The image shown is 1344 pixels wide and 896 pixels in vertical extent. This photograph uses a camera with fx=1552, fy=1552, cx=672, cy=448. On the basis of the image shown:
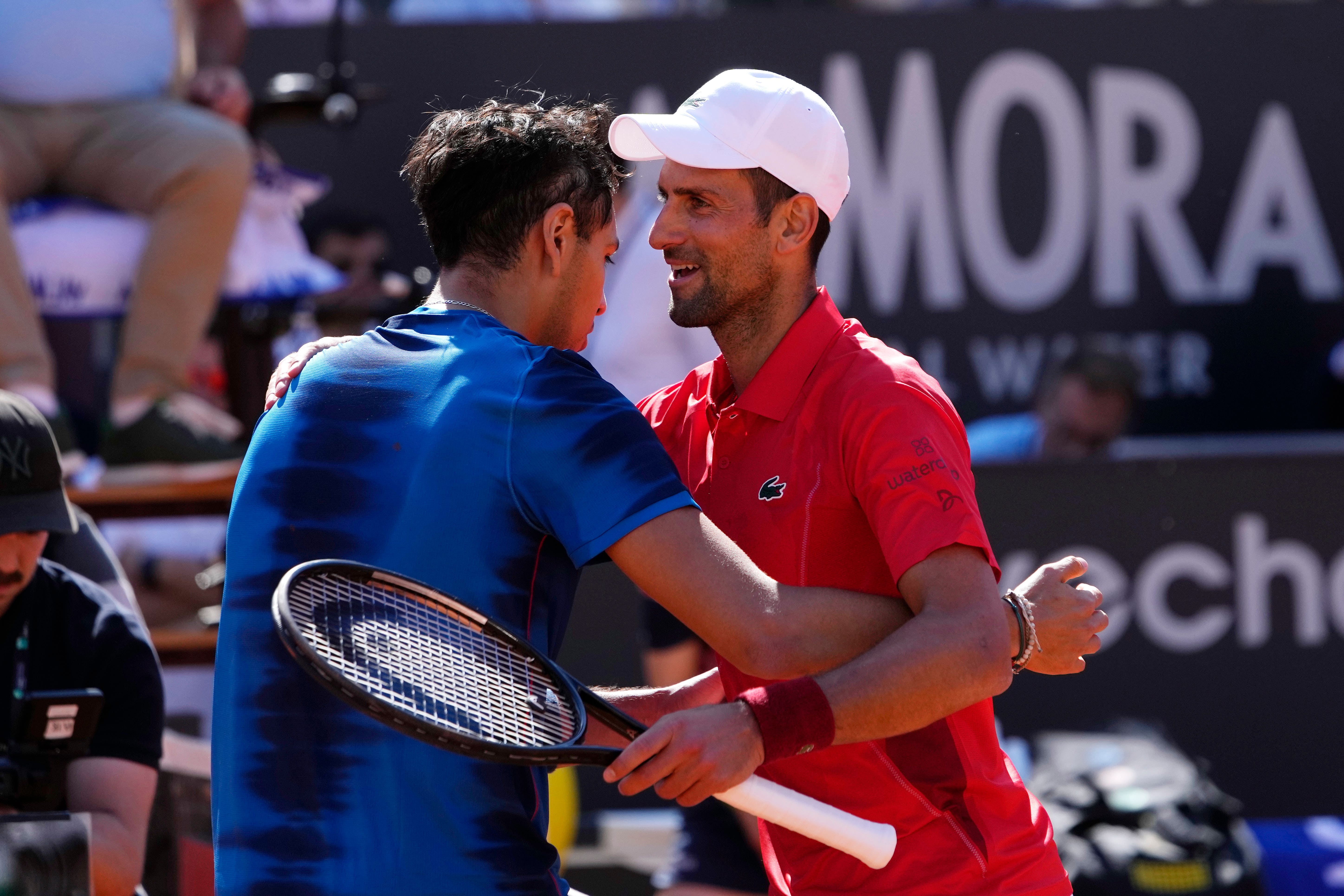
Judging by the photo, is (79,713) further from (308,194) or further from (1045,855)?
(308,194)

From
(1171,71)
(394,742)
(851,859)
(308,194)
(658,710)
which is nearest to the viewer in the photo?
(394,742)

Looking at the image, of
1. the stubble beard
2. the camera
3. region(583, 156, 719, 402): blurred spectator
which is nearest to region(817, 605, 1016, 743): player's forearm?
the stubble beard

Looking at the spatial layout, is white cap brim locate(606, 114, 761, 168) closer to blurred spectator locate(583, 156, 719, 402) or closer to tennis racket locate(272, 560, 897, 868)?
tennis racket locate(272, 560, 897, 868)

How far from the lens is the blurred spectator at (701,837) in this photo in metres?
3.77

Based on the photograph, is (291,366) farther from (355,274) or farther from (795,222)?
(355,274)

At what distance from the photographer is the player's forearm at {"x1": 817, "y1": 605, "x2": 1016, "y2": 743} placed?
6.28ft

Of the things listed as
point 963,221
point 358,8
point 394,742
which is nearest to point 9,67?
point 358,8

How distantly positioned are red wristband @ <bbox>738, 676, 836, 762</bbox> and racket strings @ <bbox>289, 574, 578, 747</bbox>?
0.22 metres

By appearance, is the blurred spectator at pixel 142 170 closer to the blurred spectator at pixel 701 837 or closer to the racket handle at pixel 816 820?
the blurred spectator at pixel 701 837

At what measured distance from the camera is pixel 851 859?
219 cm

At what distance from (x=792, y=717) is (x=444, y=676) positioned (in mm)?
417

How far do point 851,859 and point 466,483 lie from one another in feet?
2.68

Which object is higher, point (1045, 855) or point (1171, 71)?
point (1171, 71)

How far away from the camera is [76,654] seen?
9.29 feet
